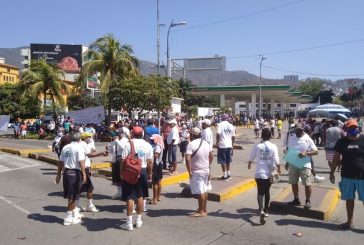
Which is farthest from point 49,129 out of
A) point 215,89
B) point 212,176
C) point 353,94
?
point 353,94

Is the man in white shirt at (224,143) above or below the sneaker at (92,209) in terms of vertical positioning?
above

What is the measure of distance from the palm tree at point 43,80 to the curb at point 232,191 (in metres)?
26.2

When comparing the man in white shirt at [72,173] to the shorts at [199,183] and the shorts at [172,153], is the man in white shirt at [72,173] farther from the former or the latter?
the shorts at [172,153]

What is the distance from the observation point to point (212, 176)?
12859 mm

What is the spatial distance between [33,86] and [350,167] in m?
30.3

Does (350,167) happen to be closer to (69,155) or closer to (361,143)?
(361,143)

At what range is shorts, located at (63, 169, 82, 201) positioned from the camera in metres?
7.85

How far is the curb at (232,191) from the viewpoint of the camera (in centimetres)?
991

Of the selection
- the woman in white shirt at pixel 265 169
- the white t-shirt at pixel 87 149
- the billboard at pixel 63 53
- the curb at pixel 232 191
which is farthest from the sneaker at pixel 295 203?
the billboard at pixel 63 53

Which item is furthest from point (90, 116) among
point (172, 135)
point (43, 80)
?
point (172, 135)

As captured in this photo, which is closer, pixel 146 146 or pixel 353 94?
pixel 146 146

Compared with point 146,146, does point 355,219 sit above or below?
below

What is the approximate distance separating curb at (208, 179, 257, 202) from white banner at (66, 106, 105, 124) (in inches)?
794

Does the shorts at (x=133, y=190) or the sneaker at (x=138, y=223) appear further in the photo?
the sneaker at (x=138, y=223)
